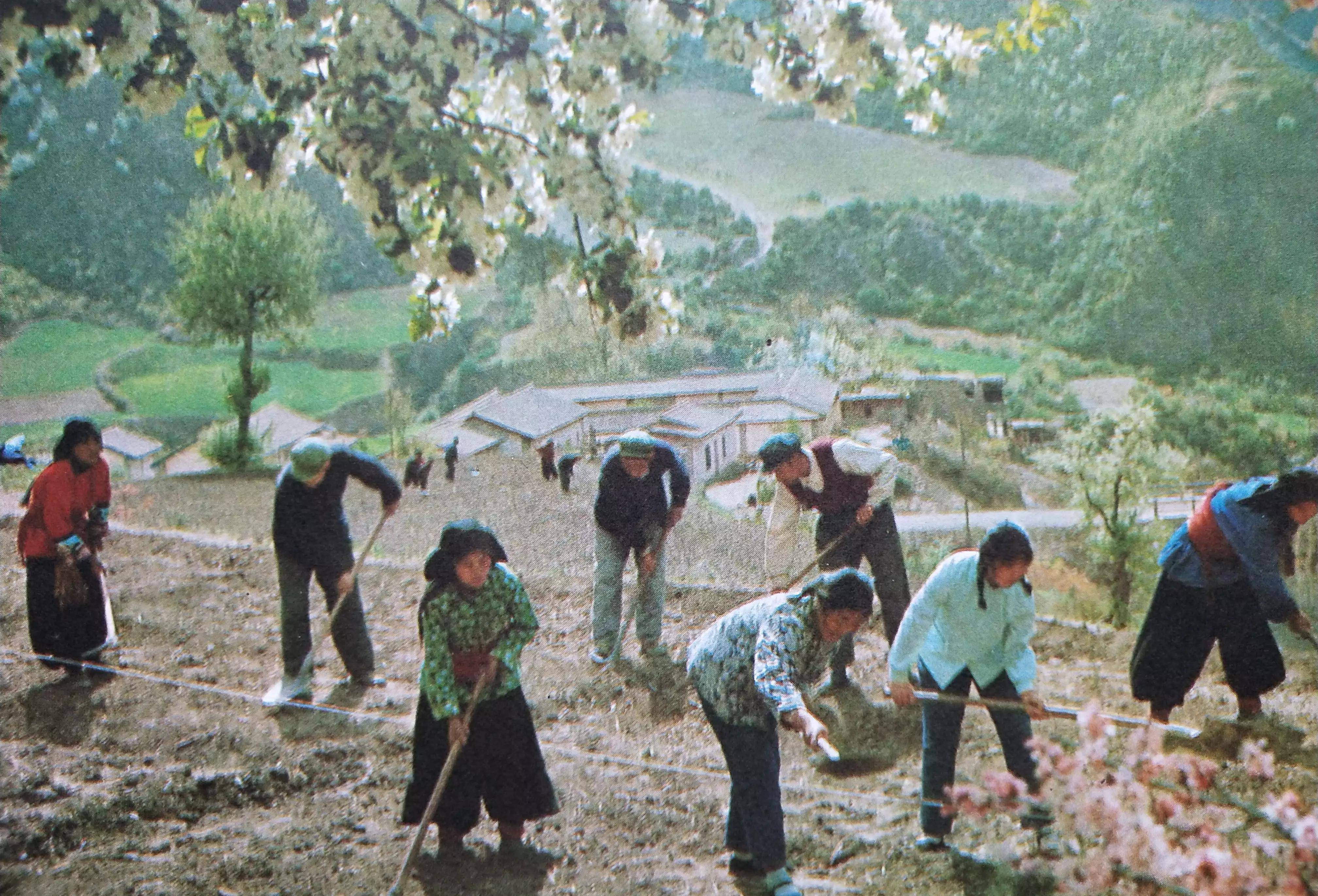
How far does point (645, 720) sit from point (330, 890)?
46.4 inches

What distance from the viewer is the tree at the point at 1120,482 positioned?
3.62 meters

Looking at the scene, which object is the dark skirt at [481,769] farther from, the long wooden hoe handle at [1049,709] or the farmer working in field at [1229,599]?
the farmer working in field at [1229,599]

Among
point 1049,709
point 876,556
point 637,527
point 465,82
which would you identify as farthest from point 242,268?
point 1049,709

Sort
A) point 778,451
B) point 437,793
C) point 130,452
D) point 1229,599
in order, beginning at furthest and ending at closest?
point 130,452 < point 778,451 < point 1229,599 < point 437,793

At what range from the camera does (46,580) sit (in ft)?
12.9

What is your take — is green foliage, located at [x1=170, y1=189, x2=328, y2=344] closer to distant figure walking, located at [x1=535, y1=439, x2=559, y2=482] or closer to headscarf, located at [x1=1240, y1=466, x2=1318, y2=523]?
distant figure walking, located at [x1=535, y1=439, x2=559, y2=482]

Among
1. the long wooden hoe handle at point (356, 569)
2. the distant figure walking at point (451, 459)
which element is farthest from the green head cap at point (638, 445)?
the long wooden hoe handle at point (356, 569)

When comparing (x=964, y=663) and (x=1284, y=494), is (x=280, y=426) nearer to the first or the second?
(x=964, y=663)

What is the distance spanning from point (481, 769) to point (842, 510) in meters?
1.56

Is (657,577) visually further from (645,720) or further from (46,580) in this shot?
(46,580)

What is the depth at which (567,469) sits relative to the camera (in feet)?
13.0

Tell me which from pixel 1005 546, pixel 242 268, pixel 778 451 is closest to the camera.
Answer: pixel 1005 546

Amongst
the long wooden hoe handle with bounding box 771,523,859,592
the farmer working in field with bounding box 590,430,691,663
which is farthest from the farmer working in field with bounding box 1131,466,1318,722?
the farmer working in field with bounding box 590,430,691,663

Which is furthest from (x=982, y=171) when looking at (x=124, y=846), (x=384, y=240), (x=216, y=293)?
(x=124, y=846)
